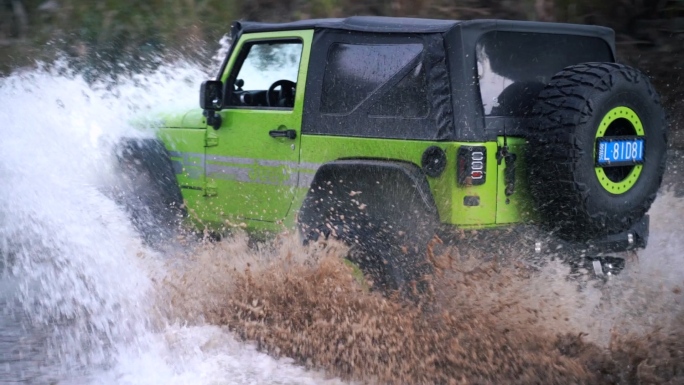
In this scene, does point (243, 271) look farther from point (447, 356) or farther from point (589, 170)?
point (589, 170)

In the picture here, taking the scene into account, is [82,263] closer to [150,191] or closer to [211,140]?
[150,191]

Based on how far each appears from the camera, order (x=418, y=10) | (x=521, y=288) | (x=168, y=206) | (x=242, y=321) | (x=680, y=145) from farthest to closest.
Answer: (x=418, y=10) → (x=680, y=145) → (x=168, y=206) → (x=242, y=321) → (x=521, y=288)

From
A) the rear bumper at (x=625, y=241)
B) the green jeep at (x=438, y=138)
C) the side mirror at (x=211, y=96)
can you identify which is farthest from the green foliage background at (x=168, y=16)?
the side mirror at (x=211, y=96)

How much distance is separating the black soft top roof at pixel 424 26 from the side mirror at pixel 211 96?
0.49 meters

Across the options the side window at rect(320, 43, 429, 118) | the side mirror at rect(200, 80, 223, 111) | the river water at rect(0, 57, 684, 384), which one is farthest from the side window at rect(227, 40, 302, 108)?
the river water at rect(0, 57, 684, 384)

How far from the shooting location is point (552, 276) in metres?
4.78

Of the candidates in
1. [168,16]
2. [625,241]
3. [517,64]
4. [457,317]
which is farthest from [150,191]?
[168,16]

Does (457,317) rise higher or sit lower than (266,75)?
lower

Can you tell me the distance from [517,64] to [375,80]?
82cm

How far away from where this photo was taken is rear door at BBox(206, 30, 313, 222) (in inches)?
209

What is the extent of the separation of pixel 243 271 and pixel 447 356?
1.50 metres

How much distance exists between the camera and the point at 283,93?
5.73 meters

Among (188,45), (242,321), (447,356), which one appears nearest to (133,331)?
(242,321)

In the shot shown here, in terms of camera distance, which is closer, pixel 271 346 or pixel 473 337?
pixel 473 337
